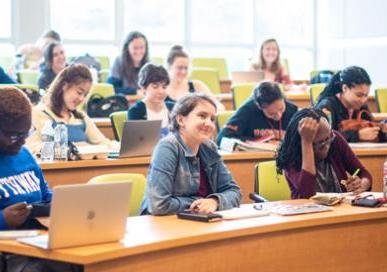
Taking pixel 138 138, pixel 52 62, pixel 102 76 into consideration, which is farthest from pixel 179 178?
pixel 102 76

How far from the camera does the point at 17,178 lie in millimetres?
3256

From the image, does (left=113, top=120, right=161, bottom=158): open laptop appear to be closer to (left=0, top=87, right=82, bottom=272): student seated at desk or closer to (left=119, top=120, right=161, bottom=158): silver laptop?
(left=119, top=120, right=161, bottom=158): silver laptop

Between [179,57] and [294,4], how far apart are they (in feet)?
19.0

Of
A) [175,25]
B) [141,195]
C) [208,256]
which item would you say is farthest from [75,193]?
[175,25]

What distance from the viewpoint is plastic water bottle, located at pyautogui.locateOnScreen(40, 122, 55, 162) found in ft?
15.7

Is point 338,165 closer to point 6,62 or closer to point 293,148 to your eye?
point 293,148

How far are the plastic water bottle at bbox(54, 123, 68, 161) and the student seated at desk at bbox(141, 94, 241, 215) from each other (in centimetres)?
120

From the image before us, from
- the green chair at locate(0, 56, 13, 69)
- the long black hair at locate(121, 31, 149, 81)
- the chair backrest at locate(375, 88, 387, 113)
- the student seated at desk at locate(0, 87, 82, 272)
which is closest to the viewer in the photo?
the student seated at desk at locate(0, 87, 82, 272)

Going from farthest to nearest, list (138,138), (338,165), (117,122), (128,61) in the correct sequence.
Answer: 1. (128,61)
2. (117,122)
3. (138,138)
4. (338,165)

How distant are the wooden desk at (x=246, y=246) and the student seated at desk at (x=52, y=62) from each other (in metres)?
4.56

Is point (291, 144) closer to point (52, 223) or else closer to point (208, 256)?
point (208, 256)

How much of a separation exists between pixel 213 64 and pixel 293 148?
6467mm

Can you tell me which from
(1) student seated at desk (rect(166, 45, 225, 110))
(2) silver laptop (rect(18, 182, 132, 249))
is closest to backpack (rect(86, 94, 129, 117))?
(1) student seated at desk (rect(166, 45, 225, 110))

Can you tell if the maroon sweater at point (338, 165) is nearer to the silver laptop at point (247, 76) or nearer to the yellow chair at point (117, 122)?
the yellow chair at point (117, 122)
